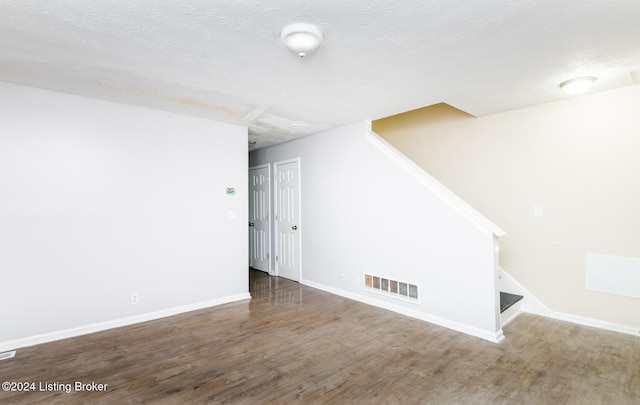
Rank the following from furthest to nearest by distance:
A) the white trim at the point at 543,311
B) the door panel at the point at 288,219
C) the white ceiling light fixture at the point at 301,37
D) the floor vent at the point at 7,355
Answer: the door panel at the point at 288,219, the white trim at the point at 543,311, the floor vent at the point at 7,355, the white ceiling light fixture at the point at 301,37

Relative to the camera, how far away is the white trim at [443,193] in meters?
3.12

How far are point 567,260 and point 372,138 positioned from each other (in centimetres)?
273

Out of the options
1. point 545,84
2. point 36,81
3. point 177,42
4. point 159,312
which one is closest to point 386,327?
point 159,312

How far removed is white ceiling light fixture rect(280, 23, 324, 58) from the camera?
1985 millimetres

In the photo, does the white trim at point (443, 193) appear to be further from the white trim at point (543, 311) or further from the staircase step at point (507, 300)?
the white trim at point (543, 311)

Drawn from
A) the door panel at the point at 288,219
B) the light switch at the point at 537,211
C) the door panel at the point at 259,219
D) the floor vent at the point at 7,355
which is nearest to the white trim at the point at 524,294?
the light switch at the point at 537,211

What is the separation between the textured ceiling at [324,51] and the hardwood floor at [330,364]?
254 centimetres

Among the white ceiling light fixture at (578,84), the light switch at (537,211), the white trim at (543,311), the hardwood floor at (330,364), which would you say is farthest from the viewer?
the light switch at (537,211)

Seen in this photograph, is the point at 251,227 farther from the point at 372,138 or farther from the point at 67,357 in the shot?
the point at 67,357

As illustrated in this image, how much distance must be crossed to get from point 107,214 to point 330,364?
288cm

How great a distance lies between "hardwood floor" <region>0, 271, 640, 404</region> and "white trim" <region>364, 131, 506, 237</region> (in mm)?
1148

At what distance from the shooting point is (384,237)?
4.09 metres

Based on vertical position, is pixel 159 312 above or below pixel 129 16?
below

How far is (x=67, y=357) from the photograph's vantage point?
2.75 m
